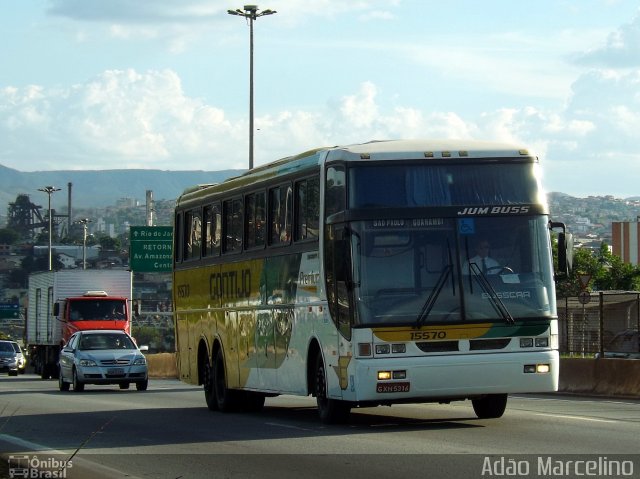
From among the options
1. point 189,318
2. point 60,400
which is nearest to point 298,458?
point 189,318

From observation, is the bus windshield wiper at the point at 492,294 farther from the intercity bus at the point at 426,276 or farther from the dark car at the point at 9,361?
the dark car at the point at 9,361

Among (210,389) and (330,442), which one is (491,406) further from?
(210,389)

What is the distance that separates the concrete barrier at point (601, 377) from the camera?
84.3 ft

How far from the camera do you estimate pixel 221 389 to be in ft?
76.7

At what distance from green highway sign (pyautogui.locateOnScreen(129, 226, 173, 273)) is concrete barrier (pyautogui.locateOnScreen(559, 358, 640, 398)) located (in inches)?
1158

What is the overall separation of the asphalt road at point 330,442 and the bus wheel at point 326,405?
0.23 m

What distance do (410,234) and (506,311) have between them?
1.45 m

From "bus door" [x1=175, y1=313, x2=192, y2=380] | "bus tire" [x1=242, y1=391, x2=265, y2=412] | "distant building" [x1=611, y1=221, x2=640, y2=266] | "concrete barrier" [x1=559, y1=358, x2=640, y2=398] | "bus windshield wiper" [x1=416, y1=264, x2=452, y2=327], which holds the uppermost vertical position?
"distant building" [x1=611, y1=221, x2=640, y2=266]

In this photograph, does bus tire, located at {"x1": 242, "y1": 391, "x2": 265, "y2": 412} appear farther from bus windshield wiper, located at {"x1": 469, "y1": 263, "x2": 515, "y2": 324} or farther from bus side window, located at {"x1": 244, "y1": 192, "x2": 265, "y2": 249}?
bus windshield wiper, located at {"x1": 469, "y1": 263, "x2": 515, "y2": 324}

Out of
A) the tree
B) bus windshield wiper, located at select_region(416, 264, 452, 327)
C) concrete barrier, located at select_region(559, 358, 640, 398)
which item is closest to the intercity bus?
bus windshield wiper, located at select_region(416, 264, 452, 327)

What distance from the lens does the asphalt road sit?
1323 centimetres

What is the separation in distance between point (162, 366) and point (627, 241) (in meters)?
51.3

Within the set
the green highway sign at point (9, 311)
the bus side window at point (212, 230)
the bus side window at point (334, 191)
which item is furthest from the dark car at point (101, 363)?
the green highway sign at point (9, 311)

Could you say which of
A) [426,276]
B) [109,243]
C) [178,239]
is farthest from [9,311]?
[426,276]
